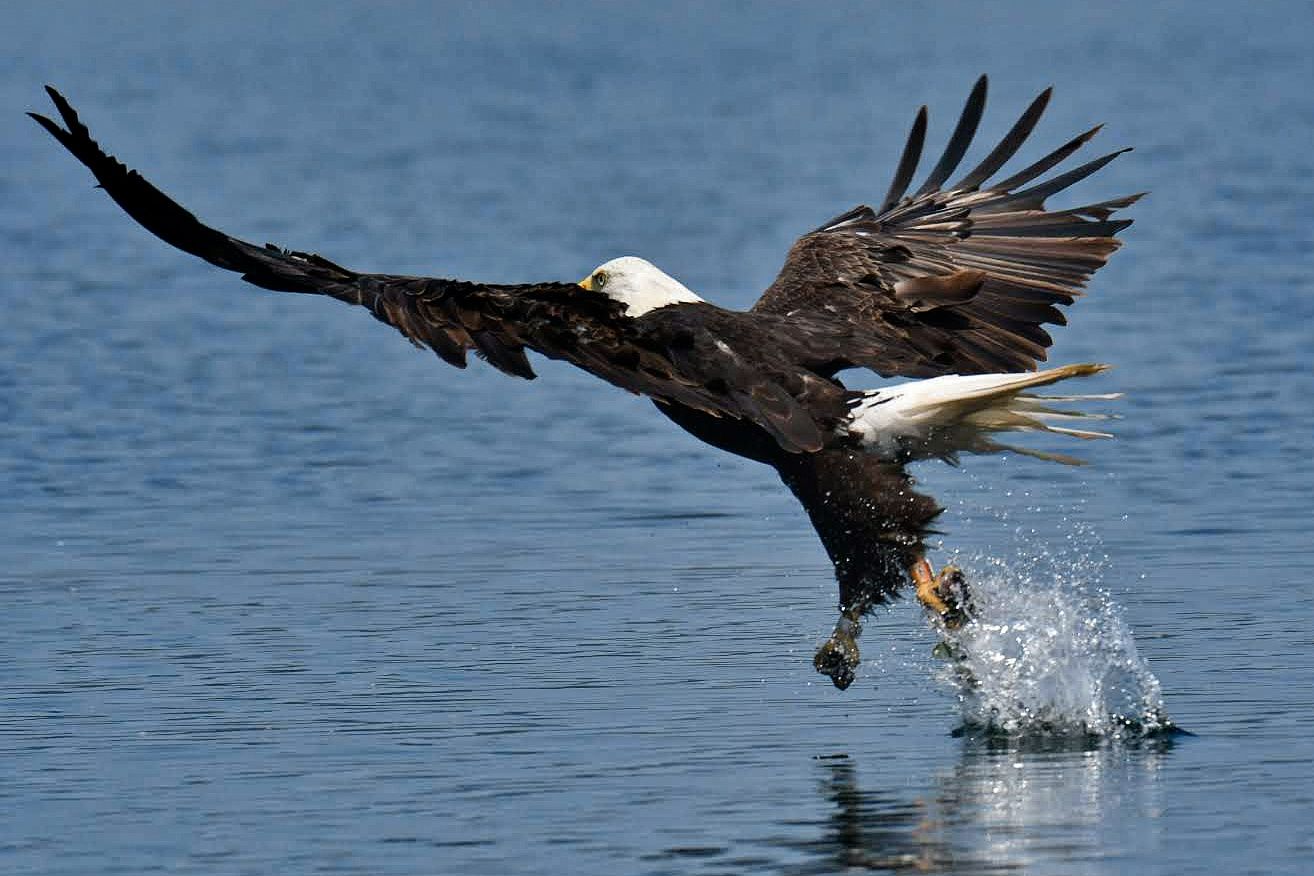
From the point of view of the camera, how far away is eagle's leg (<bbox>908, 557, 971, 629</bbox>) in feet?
24.0

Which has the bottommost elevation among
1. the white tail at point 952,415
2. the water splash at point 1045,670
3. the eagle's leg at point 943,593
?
the water splash at point 1045,670

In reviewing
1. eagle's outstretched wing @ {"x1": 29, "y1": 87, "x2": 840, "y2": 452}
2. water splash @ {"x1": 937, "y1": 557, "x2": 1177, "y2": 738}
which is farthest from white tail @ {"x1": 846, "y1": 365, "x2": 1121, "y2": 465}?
water splash @ {"x1": 937, "y1": 557, "x2": 1177, "y2": 738}

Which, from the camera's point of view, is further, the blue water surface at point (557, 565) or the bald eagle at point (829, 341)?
the bald eagle at point (829, 341)

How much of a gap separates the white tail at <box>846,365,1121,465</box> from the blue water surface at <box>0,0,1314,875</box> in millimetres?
663

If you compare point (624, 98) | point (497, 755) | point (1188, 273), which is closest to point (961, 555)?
point (497, 755)

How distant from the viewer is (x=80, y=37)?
47.0m

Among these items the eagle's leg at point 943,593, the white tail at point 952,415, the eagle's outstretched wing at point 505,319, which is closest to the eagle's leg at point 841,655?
the eagle's leg at point 943,593

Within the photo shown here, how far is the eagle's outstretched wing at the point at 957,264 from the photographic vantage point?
778 cm

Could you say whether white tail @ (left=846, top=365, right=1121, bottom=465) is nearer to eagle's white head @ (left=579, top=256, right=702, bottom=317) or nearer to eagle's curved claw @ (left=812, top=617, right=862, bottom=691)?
eagle's curved claw @ (left=812, top=617, right=862, bottom=691)

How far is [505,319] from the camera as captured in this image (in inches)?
262

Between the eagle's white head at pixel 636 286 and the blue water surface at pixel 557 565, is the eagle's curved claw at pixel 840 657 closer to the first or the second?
the blue water surface at pixel 557 565

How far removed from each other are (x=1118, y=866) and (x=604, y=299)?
213 cm

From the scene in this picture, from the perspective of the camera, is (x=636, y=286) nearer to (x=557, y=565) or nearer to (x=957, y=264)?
(x=957, y=264)

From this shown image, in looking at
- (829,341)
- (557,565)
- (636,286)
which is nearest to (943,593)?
(829,341)
